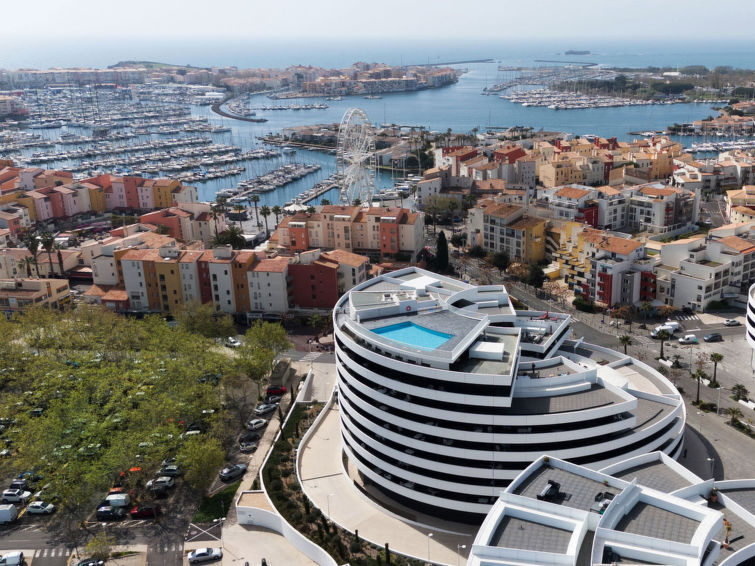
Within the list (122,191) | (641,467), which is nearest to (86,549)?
(641,467)

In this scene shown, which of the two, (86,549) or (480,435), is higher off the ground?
(480,435)

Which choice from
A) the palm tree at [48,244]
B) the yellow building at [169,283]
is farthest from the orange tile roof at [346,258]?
the palm tree at [48,244]

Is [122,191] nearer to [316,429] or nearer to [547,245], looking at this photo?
[547,245]

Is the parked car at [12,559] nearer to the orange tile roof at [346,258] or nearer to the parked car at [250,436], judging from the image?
the parked car at [250,436]

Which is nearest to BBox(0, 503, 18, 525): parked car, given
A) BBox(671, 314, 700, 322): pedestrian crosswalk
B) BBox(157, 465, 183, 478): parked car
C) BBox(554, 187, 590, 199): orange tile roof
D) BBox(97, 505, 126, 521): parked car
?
BBox(97, 505, 126, 521): parked car

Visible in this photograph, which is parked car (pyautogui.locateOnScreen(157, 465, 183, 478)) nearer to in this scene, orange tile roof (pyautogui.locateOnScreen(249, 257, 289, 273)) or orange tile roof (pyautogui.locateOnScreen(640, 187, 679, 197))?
orange tile roof (pyautogui.locateOnScreen(249, 257, 289, 273))

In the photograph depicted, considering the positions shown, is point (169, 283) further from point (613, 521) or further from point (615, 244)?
point (613, 521)
